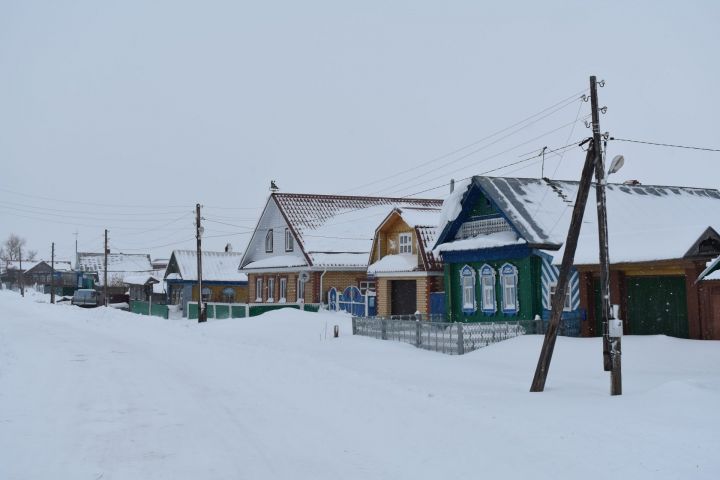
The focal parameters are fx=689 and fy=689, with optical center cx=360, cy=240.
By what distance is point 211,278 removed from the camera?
53875mm

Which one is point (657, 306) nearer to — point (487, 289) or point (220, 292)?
point (487, 289)

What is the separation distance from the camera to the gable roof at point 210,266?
2126 inches

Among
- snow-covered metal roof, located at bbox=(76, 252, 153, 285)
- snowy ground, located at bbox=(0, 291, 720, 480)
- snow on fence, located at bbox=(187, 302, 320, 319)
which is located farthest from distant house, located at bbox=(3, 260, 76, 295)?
snowy ground, located at bbox=(0, 291, 720, 480)

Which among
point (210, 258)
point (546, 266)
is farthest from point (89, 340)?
point (210, 258)

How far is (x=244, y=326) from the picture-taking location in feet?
101

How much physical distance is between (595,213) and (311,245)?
18197 mm

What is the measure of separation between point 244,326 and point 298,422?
20.7m

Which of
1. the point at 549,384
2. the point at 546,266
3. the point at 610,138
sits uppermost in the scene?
the point at 610,138

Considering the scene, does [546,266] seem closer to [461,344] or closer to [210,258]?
[461,344]

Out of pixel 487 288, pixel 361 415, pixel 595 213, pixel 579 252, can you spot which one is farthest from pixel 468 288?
pixel 361 415

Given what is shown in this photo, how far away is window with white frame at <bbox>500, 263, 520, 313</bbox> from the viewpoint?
25.8 m

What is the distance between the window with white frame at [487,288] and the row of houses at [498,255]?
47mm

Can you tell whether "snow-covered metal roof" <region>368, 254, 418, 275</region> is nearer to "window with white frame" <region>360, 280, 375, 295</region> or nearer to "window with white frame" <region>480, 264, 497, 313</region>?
"window with white frame" <region>480, 264, 497, 313</region>

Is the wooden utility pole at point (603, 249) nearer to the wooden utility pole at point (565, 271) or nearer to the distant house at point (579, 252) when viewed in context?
the wooden utility pole at point (565, 271)
